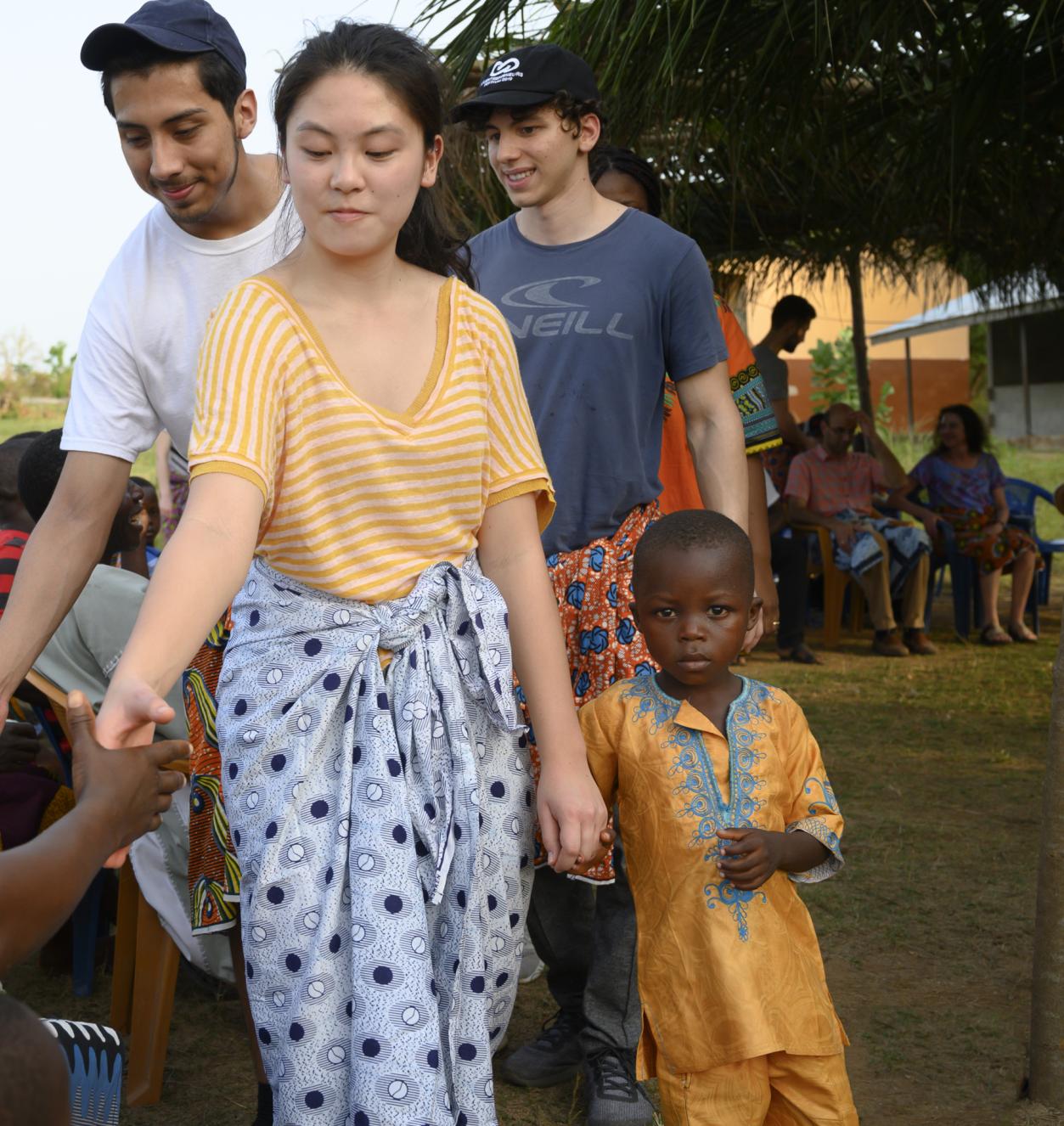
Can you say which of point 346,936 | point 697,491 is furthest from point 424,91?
point 697,491

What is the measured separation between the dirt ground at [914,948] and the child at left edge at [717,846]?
0.65m

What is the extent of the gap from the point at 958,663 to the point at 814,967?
6.57 m

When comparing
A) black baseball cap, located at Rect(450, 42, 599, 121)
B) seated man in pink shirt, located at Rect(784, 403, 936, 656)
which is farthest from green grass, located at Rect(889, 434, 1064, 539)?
black baseball cap, located at Rect(450, 42, 599, 121)

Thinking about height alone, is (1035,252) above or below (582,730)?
above

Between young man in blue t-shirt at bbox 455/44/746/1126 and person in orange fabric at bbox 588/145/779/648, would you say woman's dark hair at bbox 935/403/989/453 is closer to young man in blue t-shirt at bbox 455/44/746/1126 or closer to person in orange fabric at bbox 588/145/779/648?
person in orange fabric at bbox 588/145/779/648

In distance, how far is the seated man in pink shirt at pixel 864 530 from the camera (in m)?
9.30

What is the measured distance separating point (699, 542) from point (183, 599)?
1.11 m

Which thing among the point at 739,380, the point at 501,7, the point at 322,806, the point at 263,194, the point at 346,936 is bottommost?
the point at 346,936

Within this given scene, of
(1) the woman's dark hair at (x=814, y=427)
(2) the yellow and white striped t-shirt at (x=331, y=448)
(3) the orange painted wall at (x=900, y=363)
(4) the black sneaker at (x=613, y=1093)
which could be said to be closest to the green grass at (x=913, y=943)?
(4) the black sneaker at (x=613, y=1093)

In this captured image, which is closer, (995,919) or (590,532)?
(590,532)

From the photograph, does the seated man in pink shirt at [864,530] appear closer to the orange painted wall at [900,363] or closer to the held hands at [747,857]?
the held hands at [747,857]

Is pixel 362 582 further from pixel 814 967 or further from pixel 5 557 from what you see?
pixel 5 557

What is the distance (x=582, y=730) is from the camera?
278cm

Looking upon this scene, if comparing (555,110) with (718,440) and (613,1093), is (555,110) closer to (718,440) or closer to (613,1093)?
(718,440)
